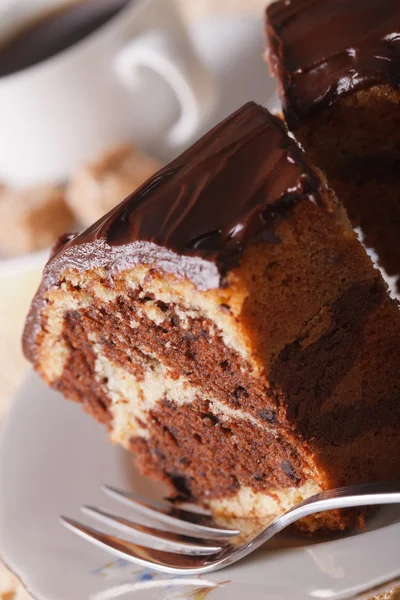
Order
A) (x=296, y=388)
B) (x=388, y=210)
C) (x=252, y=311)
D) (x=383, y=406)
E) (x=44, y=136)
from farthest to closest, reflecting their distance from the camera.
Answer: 1. (x=44, y=136)
2. (x=388, y=210)
3. (x=383, y=406)
4. (x=296, y=388)
5. (x=252, y=311)

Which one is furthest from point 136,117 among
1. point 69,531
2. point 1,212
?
point 69,531

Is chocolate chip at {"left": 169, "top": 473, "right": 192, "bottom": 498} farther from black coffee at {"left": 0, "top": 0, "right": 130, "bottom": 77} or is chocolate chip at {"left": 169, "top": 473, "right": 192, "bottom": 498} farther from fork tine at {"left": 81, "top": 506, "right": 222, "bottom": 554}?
black coffee at {"left": 0, "top": 0, "right": 130, "bottom": 77}

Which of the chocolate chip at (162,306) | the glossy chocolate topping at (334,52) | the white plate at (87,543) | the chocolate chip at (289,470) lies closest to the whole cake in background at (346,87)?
the glossy chocolate topping at (334,52)

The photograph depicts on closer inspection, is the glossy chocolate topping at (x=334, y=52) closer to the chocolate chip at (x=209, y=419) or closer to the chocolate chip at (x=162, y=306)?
the chocolate chip at (x=162, y=306)

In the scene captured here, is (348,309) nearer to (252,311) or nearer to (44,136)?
(252,311)

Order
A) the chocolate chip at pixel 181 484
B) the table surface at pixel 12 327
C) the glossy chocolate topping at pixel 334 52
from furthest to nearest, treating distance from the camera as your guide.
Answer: the table surface at pixel 12 327 < the chocolate chip at pixel 181 484 < the glossy chocolate topping at pixel 334 52

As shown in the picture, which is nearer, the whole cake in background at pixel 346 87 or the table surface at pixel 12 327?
the whole cake in background at pixel 346 87

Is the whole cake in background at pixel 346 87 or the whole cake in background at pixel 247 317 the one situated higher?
the whole cake in background at pixel 346 87
